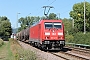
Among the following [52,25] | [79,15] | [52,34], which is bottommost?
[52,34]

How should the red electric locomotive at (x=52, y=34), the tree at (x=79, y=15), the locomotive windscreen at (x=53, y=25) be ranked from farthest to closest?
the tree at (x=79, y=15) < the locomotive windscreen at (x=53, y=25) < the red electric locomotive at (x=52, y=34)

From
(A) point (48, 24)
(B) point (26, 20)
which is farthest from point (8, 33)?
(A) point (48, 24)

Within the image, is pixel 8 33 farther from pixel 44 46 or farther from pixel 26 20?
pixel 44 46

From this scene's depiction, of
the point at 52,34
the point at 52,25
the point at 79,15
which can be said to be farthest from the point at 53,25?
the point at 79,15

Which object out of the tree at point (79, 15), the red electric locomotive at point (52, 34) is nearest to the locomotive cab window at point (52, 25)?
the red electric locomotive at point (52, 34)

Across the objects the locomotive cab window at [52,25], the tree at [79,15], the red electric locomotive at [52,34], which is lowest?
the red electric locomotive at [52,34]

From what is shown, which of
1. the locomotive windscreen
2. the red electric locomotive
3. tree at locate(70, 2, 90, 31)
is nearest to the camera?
the red electric locomotive

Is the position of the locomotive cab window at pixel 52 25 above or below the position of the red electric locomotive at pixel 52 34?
above

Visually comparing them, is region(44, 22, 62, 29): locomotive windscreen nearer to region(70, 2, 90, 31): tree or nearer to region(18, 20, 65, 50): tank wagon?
region(18, 20, 65, 50): tank wagon

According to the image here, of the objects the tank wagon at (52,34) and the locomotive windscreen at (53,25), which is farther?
the locomotive windscreen at (53,25)

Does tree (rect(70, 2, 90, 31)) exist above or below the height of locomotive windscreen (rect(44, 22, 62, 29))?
above

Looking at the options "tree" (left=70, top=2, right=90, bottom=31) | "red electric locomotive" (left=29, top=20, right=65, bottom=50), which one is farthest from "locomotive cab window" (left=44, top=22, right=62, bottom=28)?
"tree" (left=70, top=2, right=90, bottom=31)

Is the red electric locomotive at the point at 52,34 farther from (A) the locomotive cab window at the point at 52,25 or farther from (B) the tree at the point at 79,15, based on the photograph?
(B) the tree at the point at 79,15

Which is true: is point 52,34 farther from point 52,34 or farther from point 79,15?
point 79,15
